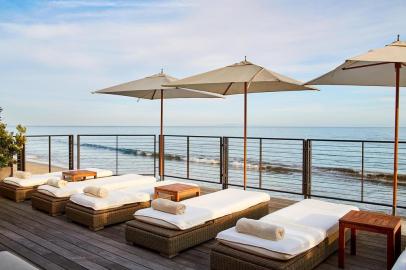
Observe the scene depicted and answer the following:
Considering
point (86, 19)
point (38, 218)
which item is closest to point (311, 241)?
point (38, 218)

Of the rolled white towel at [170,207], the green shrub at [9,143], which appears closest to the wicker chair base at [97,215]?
the rolled white towel at [170,207]

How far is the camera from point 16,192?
5652 mm

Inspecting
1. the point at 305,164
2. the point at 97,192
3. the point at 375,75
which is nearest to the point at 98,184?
the point at 97,192

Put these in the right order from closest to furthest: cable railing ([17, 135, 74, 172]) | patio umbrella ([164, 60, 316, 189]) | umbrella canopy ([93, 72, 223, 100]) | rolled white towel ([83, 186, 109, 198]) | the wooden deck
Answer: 1. the wooden deck
2. rolled white towel ([83, 186, 109, 198])
3. patio umbrella ([164, 60, 316, 189])
4. umbrella canopy ([93, 72, 223, 100])
5. cable railing ([17, 135, 74, 172])

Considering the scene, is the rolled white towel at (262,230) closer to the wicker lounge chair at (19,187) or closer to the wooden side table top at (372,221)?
the wooden side table top at (372,221)

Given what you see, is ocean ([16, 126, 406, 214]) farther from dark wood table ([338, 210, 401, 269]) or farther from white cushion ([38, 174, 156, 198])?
dark wood table ([338, 210, 401, 269])

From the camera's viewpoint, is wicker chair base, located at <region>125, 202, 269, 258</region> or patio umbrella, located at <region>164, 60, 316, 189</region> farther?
patio umbrella, located at <region>164, 60, 316, 189</region>

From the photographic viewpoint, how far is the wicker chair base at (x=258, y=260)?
265 centimetres

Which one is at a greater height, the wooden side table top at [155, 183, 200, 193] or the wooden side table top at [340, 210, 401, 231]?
the wooden side table top at [340, 210, 401, 231]

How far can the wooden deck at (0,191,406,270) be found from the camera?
10.4 ft

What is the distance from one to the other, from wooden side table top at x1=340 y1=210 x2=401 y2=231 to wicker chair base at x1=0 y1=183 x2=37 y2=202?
506 centimetres

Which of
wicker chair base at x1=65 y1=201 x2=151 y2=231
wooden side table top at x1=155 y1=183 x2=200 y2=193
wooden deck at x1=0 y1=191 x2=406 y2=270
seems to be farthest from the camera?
wooden side table top at x1=155 y1=183 x2=200 y2=193

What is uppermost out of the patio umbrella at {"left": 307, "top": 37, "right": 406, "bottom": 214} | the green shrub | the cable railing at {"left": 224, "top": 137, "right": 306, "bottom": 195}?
the patio umbrella at {"left": 307, "top": 37, "right": 406, "bottom": 214}

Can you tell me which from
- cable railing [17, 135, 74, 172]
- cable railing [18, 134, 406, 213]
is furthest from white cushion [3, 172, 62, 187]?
cable railing [18, 134, 406, 213]
